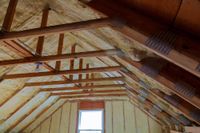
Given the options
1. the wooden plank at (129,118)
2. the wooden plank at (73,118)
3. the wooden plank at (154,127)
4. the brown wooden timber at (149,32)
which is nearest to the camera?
the brown wooden timber at (149,32)

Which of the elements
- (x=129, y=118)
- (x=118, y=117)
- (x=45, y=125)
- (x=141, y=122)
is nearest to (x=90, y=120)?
(x=118, y=117)

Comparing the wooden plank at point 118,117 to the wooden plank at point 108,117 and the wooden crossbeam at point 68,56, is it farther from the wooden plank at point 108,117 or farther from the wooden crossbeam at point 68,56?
the wooden crossbeam at point 68,56

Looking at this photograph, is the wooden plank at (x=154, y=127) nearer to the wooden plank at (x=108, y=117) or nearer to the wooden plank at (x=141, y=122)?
the wooden plank at (x=141, y=122)

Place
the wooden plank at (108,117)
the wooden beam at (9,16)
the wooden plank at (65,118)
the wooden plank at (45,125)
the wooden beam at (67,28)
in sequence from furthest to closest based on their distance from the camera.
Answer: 1. the wooden plank at (45,125)
2. the wooden plank at (65,118)
3. the wooden plank at (108,117)
4. the wooden beam at (9,16)
5. the wooden beam at (67,28)

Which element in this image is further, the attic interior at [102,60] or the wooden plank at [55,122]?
the wooden plank at [55,122]

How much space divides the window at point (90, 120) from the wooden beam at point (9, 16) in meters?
5.82

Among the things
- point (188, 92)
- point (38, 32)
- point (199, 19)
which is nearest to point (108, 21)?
point (199, 19)

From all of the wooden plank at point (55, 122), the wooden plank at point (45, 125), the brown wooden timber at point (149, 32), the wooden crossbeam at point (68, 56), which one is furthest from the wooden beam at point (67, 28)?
the wooden plank at point (45, 125)

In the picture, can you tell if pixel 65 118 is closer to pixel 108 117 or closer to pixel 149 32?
pixel 108 117

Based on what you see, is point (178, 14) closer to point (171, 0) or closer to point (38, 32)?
→ point (171, 0)

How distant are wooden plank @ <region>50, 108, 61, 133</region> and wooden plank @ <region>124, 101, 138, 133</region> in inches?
107

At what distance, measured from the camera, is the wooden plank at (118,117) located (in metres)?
7.62

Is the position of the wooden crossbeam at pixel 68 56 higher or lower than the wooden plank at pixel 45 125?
higher

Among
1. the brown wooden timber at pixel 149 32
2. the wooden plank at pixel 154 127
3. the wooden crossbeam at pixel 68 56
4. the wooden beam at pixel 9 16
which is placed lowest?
the brown wooden timber at pixel 149 32
